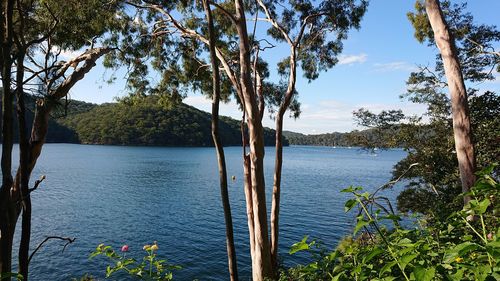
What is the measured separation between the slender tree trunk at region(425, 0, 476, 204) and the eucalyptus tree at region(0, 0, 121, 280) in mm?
5674

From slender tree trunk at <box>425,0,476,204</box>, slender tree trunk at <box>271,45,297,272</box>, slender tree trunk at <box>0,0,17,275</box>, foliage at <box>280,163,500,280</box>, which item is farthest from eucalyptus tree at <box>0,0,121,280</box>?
slender tree trunk at <box>425,0,476,204</box>

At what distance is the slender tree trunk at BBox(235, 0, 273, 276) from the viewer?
696cm

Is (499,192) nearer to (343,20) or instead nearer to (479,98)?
(343,20)

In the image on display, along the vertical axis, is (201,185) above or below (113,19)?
below

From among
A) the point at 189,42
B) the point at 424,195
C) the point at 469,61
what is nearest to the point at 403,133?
the point at 424,195

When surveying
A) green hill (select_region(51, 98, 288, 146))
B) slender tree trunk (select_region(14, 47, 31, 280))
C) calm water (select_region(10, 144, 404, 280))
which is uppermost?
green hill (select_region(51, 98, 288, 146))

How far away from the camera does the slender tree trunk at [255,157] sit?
6961 millimetres

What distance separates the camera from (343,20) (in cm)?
966

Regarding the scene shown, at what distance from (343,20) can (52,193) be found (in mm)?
32414

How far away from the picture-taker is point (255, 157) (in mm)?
7195

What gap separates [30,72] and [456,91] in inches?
265

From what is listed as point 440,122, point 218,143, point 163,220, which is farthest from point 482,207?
point 163,220

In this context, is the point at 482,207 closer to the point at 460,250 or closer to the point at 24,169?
the point at 460,250

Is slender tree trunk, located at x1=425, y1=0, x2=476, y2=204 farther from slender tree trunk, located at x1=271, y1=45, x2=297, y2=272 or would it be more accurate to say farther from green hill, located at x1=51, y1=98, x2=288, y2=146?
green hill, located at x1=51, y1=98, x2=288, y2=146
